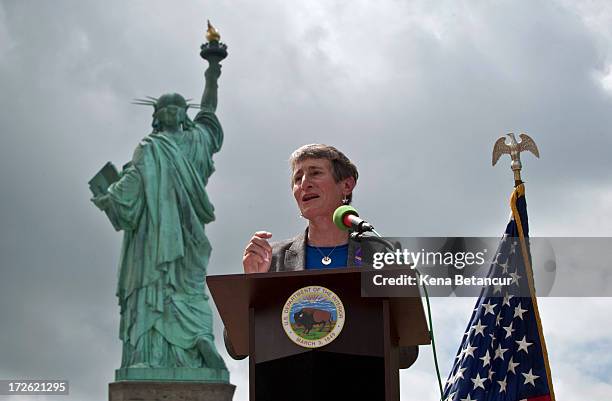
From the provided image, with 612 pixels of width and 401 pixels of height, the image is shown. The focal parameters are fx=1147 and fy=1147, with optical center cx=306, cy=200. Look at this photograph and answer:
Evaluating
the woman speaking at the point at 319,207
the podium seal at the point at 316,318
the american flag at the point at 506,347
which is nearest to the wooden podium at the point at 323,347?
the podium seal at the point at 316,318

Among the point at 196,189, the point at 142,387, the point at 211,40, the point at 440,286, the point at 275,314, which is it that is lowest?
the point at 275,314

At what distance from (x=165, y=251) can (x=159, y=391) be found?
2.90 metres

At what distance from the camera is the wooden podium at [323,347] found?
3236mm

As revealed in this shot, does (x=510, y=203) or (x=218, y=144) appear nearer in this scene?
(x=510, y=203)

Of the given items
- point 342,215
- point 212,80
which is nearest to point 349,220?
point 342,215

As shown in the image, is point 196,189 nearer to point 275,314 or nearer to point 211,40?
Answer: point 211,40

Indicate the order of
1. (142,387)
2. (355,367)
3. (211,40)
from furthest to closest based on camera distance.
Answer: (211,40), (142,387), (355,367)

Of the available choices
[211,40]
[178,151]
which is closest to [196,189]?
[178,151]

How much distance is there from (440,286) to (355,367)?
40.9 inches

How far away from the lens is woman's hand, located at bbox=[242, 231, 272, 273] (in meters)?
3.66

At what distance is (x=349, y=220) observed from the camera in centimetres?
342

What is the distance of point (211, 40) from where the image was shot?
25.0 metres

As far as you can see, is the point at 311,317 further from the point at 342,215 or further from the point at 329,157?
the point at 329,157

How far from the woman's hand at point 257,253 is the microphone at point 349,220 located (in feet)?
1.00
